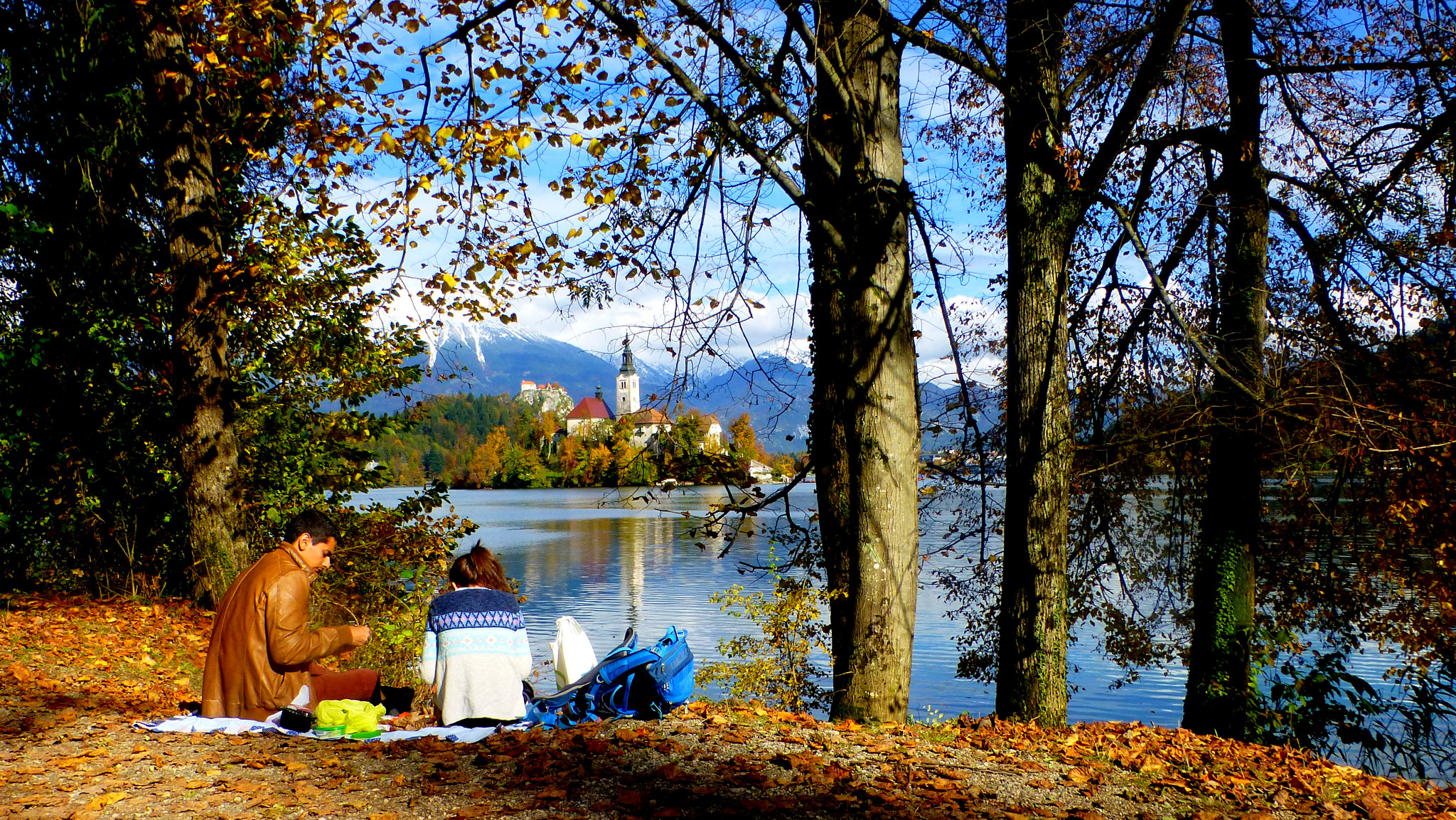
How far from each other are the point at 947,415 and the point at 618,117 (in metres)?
5.24

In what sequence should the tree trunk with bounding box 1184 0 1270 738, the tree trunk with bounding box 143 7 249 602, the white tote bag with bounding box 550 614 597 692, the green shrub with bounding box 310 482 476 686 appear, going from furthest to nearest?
1. the green shrub with bounding box 310 482 476 686
2. the tree trunk with bounding box 1184 0 1270 738
3. the tree trunk with bounding box 143 7 249 602
4. the white tote bag with bounding box 550 614 597 692

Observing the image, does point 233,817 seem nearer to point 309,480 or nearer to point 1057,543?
point 1057,543

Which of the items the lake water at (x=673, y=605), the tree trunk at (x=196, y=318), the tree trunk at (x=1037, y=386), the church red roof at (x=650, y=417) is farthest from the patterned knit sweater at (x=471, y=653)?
the tree trunk at (x=196, y=318)

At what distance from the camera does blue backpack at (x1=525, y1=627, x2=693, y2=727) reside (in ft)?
16.3

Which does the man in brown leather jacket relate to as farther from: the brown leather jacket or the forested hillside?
the forested hillside

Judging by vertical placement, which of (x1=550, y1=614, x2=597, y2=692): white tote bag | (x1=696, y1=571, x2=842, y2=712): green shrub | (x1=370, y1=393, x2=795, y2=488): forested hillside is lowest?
(x1=696, y1=571, x2=842, y2=712): green shrub

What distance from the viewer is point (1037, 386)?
6512 millimetres

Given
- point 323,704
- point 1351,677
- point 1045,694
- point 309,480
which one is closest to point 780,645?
point 1045,694

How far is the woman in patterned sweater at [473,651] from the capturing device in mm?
4773

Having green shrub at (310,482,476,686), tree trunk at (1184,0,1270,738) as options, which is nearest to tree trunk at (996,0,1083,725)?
tree trunk at (1184,0,1270,738)

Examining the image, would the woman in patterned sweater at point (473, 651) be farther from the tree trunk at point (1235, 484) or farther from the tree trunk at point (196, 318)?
the tree trunk at point (1235, 484)

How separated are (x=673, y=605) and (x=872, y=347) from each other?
1505cm

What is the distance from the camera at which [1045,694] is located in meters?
6.30

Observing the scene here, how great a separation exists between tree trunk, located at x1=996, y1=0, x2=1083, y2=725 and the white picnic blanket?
3432mm
